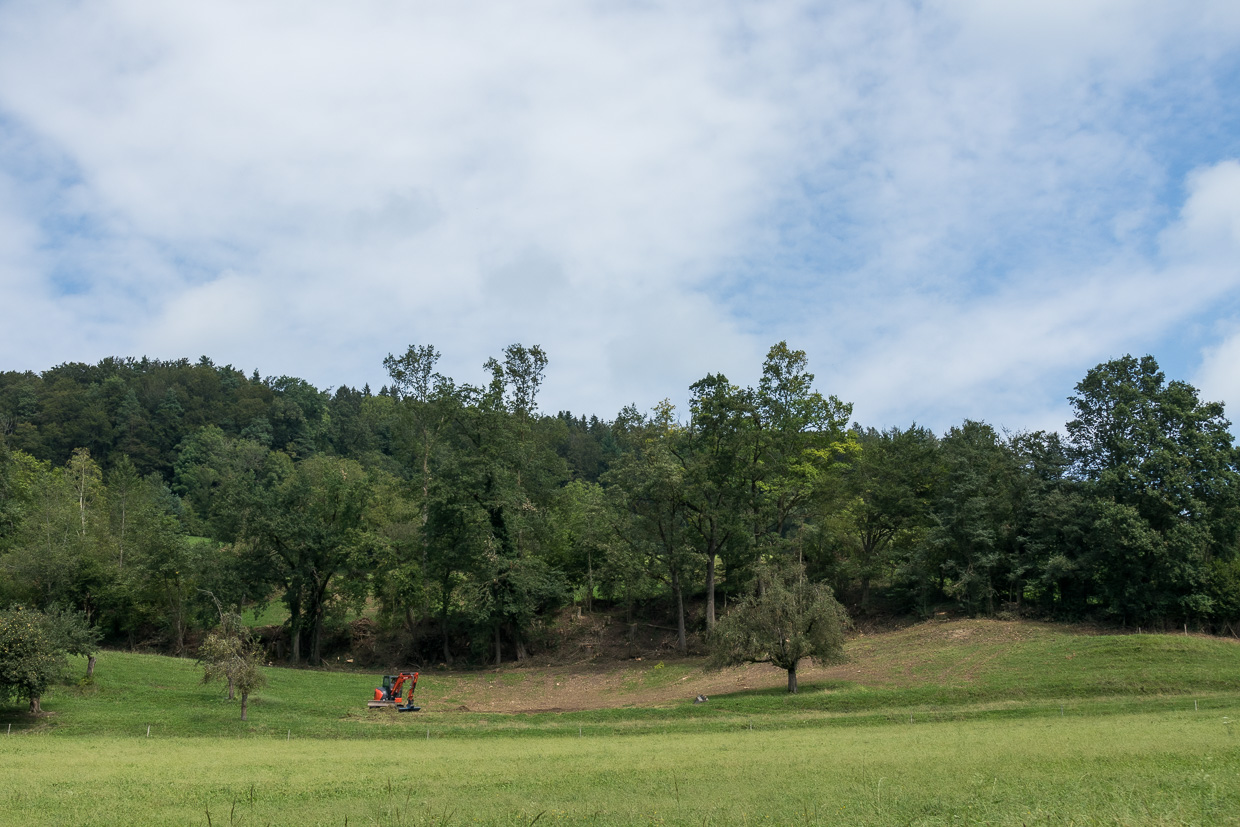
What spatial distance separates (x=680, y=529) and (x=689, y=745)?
26140 millimetres

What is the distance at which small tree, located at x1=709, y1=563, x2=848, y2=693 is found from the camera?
38688 millimetres

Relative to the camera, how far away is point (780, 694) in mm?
38531

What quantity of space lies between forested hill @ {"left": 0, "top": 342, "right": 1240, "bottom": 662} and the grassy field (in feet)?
20.4

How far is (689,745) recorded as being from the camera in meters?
28.2

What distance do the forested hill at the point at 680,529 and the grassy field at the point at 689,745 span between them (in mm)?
6233

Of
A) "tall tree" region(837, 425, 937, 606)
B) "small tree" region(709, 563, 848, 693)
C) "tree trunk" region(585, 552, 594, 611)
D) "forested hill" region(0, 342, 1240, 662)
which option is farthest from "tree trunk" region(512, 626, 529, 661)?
"tall tree" region(837, 425, 937, 606)

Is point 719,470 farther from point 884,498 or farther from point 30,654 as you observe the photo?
point 30,654

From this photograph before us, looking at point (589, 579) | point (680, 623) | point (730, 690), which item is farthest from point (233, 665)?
point (589, 579)

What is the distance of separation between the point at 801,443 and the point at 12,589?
55082 mm

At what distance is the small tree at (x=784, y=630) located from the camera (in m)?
38.7

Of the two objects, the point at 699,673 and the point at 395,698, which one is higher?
the point at 395,698

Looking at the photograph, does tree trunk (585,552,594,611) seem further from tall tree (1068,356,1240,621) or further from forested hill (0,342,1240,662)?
tall tree (1068,356,1240,621)

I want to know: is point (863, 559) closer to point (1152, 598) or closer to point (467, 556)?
point (1152, 598)

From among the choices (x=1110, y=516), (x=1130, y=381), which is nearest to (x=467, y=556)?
(x=1110, y=516)
